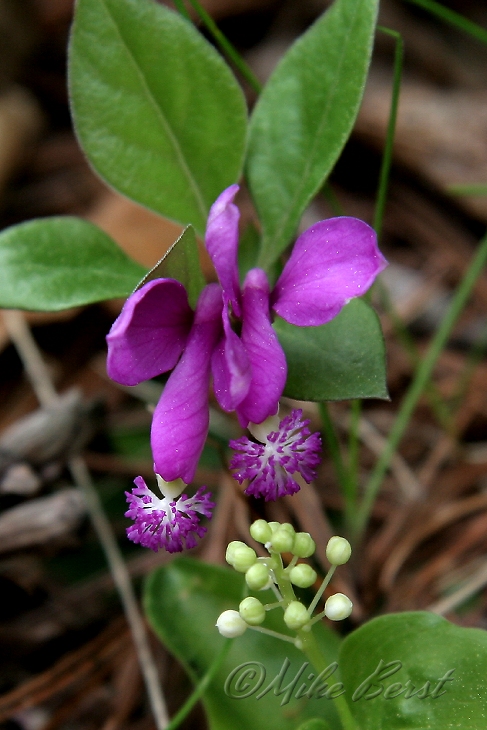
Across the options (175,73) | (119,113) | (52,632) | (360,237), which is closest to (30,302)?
(119,113)

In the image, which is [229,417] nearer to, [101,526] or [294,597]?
[101,526]

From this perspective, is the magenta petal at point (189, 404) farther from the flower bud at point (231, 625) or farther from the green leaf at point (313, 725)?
the green leaf at point (313, 725)

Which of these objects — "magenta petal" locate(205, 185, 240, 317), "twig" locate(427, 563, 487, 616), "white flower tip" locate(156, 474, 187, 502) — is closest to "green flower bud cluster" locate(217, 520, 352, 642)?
"white flower tip" locate(156, 474, 187, 502)

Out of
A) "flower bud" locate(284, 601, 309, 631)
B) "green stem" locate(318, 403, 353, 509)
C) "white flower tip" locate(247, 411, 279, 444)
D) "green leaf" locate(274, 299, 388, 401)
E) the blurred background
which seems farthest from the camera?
the blurred background

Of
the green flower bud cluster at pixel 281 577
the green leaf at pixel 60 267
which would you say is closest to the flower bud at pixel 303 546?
the green flower bud cluster at pixel 281 577

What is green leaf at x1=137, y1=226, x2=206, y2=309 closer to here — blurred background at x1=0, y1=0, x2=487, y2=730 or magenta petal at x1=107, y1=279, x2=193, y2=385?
magenta petal at x1=107, y1=279, x2=193, y2=385

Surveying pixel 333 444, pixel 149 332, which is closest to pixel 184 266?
pixel 149 332
